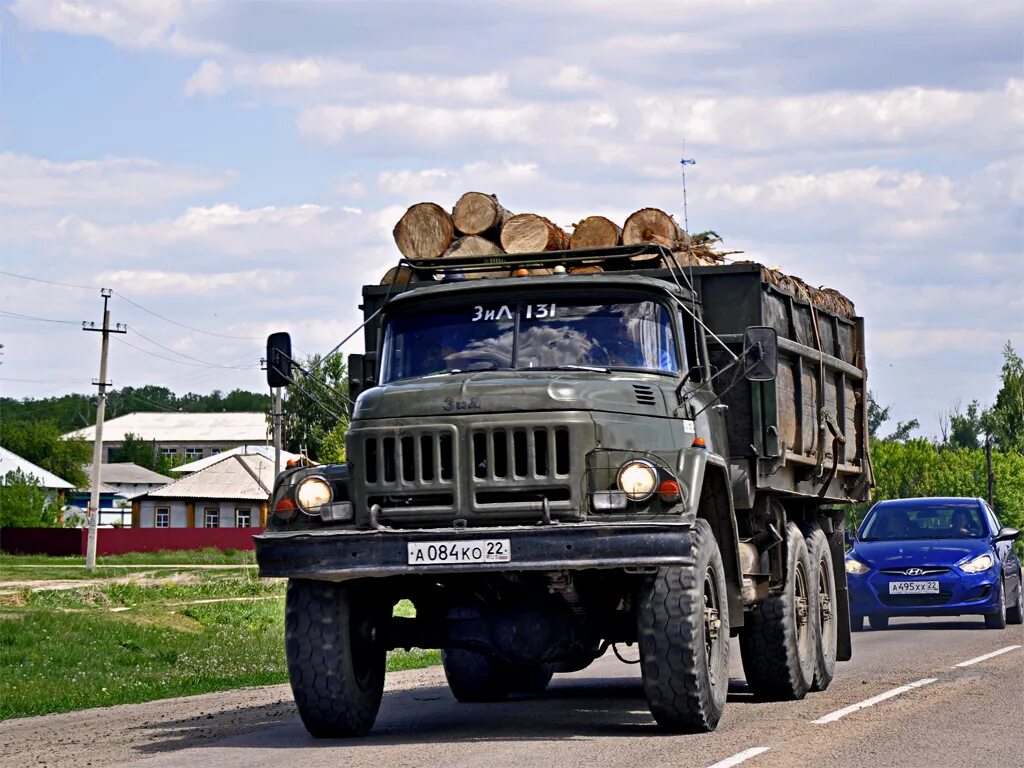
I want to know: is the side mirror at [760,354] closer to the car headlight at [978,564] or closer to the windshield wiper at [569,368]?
the windshield wiper at [569,368]

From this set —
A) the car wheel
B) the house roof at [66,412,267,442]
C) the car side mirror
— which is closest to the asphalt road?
A: the car wheel

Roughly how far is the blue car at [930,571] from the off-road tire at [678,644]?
11619 mm

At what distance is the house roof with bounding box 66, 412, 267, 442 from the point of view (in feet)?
524

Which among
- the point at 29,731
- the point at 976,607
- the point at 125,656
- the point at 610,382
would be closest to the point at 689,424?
the point at 610,382

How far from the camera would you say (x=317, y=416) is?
118 m

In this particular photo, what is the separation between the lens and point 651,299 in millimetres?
10906

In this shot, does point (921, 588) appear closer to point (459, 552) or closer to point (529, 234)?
point (529, 234)

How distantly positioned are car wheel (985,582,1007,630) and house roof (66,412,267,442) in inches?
5453

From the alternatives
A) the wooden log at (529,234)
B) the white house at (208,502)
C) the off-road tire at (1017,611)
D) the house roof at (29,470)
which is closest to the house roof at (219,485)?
the white house at (208,502)

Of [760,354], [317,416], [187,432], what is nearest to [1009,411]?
[317,416]

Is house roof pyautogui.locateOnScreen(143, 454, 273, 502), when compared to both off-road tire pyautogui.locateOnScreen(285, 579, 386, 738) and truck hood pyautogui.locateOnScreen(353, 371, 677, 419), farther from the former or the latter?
truck hood pyautogui.locateOnScreen(353, 371, 677, 419)

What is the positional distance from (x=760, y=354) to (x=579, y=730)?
2.53 meters

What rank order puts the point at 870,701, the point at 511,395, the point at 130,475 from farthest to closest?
the point at 130,475, the point at 870,701, the point at 511,395

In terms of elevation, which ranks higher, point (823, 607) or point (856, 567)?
point (856, 567)
